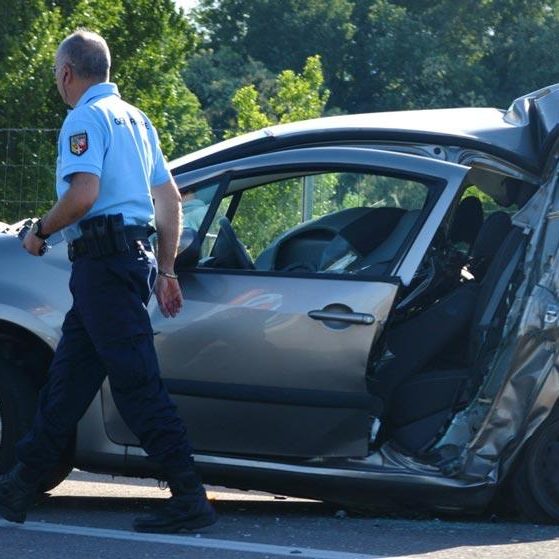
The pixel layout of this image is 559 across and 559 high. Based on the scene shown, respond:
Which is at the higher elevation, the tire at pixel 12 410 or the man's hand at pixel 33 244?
the man's hand at pixel 33 244

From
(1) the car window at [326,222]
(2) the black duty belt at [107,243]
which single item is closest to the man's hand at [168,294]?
(2) the black duty belt at [107,243]

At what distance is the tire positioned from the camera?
5.64m

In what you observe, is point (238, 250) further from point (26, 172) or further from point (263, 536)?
point (26, 172)

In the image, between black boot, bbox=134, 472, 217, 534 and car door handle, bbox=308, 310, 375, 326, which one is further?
car door handle, bbox=308, 310, 375, 326

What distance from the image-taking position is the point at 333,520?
18.8 ft

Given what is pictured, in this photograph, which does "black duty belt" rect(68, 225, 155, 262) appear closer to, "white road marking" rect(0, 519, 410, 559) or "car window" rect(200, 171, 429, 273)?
"car window" rect(200, 171, 429, 273)

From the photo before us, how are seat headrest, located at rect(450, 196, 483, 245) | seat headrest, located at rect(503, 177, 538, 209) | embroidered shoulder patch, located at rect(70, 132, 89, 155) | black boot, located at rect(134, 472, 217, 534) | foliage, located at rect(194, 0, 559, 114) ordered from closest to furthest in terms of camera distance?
1. embroidered shoulder patch, located at rect(70, 132, 89, 155)
2. black boot, located at rect(134, 472, 217, 534)
3. seat headrest, located at rect(503, 177, 538, 209)
4. seat headrest, located at rect(450, 196, 483, 245)
5. foliage, located at rect(194, 0, 559, 114)

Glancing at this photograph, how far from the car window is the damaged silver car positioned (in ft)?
0.04

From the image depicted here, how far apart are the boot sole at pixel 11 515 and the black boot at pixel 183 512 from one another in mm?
408

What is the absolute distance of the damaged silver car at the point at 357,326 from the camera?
5.52 meters

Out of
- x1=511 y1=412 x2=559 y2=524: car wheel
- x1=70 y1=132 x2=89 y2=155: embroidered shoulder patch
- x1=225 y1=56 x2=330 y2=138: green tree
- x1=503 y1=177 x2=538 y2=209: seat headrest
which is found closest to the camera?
x1=70 y1=132 x2=89 y2=155: embroidered shoulder patch

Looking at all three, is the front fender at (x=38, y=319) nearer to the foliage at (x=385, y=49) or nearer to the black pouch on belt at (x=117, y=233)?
the black pouch on belt at (x=117, y=233)

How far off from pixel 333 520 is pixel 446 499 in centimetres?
45

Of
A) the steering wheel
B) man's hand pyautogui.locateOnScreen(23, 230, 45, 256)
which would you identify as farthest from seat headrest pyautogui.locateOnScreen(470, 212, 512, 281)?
man's hand pyautogui.locateOnScreen(23, 230, 45, 256)
